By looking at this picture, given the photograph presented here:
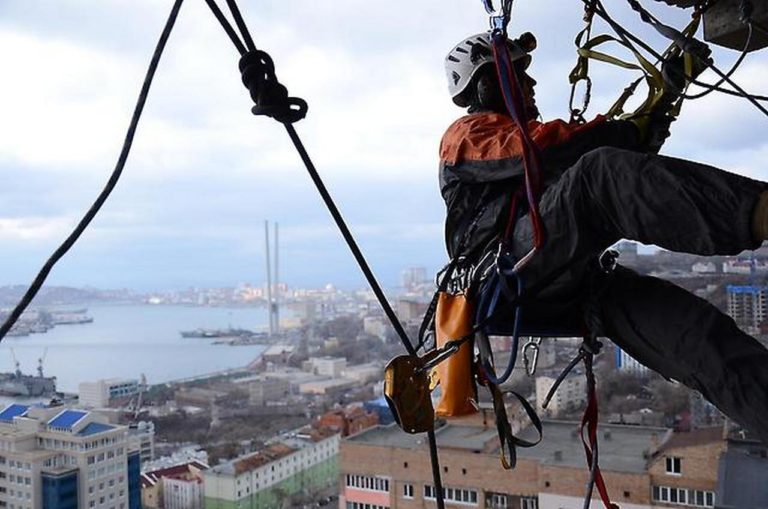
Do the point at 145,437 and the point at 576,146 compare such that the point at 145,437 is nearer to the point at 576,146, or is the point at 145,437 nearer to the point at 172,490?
the point at 172,490

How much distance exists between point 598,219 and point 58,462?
184 inches

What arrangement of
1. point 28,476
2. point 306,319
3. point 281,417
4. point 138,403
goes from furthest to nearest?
point 306,319, point 281,417, point 138,403, point 28,476

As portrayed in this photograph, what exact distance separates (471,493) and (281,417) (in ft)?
13.9

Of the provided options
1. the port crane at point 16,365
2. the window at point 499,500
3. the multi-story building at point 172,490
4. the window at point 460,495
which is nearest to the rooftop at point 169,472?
the multi-story building at point 172,490

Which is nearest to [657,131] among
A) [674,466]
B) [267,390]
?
[674,466]

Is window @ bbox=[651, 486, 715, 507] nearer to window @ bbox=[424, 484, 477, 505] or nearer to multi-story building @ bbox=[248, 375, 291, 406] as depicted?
window @ bbox=[424, 484, 477, 505]

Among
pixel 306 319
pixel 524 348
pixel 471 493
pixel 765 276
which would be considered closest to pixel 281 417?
pixel 471 493

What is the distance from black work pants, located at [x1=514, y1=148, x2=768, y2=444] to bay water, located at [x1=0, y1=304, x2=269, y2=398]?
17.2 feet

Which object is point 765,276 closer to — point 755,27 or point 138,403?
point 755,27

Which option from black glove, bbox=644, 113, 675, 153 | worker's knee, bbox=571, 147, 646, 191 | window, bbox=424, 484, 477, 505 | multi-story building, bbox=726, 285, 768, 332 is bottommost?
window, bbox=424, 484, 477, 505

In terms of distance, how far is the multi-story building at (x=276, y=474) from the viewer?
661 cm

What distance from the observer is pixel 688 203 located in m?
0.84

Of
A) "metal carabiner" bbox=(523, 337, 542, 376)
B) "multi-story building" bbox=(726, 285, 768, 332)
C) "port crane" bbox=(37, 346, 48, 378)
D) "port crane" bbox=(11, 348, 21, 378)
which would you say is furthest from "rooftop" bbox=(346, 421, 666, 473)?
"metal carabiner" bbox=(523, 337, 542, 376)

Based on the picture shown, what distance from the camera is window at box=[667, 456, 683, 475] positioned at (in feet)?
16.5
